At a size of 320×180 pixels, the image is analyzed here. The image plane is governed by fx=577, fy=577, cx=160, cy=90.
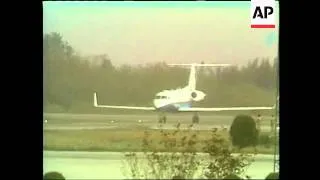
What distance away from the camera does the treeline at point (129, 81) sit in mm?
3723

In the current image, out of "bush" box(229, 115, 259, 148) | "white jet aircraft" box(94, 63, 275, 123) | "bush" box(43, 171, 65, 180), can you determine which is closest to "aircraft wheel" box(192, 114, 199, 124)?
"white jet aircraft" box(94, 63, 275, 123)

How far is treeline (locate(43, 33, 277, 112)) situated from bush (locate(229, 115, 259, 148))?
0.11 m

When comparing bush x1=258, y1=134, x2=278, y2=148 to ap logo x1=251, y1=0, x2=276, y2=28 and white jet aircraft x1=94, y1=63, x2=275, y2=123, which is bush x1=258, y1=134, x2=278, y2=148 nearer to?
white jet aircraft x1=94, y1=63, x2=275, y2=123

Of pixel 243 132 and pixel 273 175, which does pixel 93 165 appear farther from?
pixel 273 175

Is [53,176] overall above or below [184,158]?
below

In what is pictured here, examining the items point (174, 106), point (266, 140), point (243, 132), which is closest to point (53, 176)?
point (174, 106)

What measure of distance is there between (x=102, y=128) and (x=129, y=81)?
351 mm

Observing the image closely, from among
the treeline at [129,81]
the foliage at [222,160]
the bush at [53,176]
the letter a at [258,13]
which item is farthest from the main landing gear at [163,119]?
the letter a at [258,13]

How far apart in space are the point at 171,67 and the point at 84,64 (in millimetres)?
566

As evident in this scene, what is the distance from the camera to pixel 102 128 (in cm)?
374

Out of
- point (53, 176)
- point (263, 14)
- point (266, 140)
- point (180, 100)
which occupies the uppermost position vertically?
point (263, 14)

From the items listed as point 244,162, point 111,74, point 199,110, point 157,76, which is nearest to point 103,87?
point 111,74

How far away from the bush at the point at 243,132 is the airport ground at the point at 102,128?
5cm
